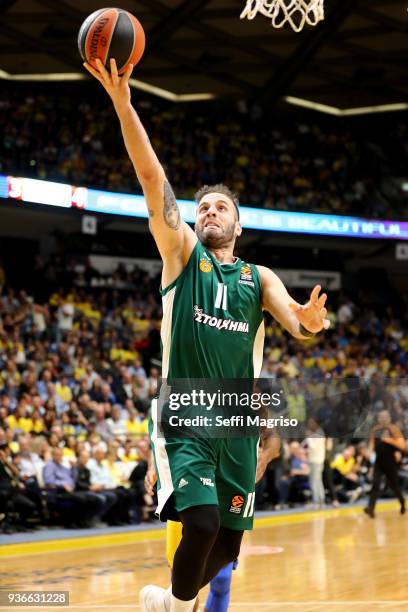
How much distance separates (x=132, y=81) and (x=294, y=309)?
83.9 feet

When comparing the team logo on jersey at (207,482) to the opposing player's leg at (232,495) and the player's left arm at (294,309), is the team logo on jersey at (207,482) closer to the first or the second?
the opposing player's leg at (232,495)

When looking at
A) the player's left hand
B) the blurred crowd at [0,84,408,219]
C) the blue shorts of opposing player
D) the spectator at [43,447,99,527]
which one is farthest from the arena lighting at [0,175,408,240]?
the player's left hand

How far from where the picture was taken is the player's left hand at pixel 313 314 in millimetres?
4281

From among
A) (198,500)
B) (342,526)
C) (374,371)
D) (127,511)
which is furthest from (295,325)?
(374,371)

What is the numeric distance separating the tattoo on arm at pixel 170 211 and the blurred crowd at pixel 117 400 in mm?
1871

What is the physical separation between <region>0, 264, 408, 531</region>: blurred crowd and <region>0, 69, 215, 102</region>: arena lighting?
738cm

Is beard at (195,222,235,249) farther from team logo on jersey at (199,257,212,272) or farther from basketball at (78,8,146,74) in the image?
basketball at (78,8,146,74)

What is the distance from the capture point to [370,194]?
1133 inches

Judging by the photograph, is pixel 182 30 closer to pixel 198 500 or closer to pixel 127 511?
pixel 127 511

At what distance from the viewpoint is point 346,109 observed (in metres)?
32.2

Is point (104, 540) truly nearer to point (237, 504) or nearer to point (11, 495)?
point (11, 495)

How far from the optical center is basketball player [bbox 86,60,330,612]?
13.8ft

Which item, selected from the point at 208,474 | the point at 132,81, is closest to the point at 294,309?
the point at 208,474

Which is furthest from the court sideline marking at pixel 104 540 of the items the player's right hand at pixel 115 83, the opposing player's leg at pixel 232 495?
the player's right hand at pixel 115 83
